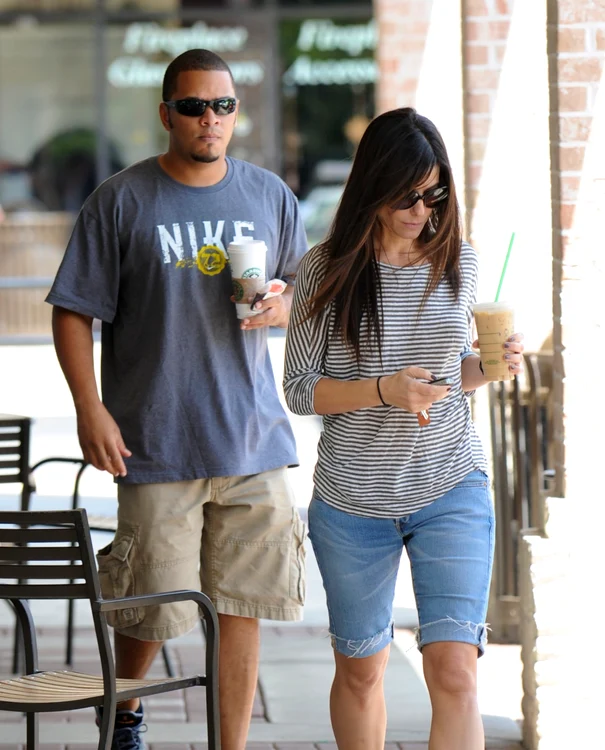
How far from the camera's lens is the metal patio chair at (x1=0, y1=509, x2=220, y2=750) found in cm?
285

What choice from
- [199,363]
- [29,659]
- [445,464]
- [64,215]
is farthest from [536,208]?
[64,215]

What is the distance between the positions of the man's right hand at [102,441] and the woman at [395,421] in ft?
1.98

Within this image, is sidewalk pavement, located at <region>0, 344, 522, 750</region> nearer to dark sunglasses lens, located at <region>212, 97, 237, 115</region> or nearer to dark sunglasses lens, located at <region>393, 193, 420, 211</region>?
dark sunglasses lens, located at <region>393, 193, 420, 211</region>

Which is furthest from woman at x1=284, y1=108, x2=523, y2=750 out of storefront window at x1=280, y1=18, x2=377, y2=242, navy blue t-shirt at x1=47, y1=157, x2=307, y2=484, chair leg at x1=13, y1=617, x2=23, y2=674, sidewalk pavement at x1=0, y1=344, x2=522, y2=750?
storefront window at x1=280, y1=18, x2=377, y2=242

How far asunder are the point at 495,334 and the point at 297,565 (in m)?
1.10

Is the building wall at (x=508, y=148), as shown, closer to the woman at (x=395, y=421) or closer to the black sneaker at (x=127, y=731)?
the woman at (x=395, y=421)

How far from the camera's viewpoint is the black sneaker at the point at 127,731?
376 centimetres

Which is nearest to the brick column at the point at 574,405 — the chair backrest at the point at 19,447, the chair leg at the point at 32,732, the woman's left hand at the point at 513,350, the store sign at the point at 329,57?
the woman's left hand at the point at 513,350

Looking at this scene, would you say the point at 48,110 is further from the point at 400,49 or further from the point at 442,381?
the point at 442,381

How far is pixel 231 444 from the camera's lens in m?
3.73

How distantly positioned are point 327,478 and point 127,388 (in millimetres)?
806

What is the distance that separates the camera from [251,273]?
3.57 m

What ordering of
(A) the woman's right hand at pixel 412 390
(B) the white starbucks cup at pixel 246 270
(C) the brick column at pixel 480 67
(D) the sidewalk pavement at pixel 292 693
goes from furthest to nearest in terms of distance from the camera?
(C) the brick column at pixel 480 67 < (D) the sidewalk pavement at pixel 292 693 < (B) the white starbucks cup at pixel 246 270 < (A) the woman's right hand at pixel 412 390

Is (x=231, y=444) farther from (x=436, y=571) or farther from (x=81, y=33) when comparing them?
(x=81, y=33)
